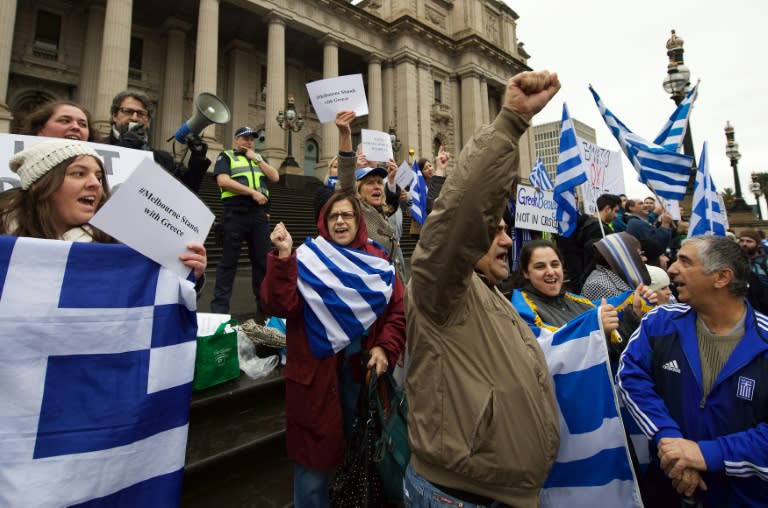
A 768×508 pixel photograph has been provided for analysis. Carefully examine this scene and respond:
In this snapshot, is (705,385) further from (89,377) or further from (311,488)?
(89,377)

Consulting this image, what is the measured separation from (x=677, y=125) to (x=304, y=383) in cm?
572

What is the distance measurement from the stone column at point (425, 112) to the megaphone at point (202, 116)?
22.6 m

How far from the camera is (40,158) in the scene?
1.55 meters

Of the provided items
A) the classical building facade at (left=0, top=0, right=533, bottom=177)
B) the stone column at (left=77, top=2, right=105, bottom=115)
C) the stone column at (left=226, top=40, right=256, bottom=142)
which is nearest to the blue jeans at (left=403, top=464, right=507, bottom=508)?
the classical building facade at (left=0, top=0, right=533, bottom=177)

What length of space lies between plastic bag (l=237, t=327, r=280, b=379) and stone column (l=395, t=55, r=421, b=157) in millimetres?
23213

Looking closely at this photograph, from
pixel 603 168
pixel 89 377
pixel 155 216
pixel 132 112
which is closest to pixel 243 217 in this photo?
pixel 132 112

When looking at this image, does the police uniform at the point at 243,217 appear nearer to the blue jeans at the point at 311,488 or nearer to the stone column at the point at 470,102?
the blue jeans at the point at 311,488

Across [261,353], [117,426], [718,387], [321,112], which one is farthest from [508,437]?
[321,112]

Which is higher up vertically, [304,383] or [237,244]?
[237,244]

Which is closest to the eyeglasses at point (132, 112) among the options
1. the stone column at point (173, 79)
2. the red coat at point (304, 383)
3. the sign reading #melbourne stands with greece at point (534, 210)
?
the red coat at point (304, 383)

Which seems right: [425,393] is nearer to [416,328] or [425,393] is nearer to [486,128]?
[416,328]

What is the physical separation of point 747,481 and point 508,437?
1.29 metres

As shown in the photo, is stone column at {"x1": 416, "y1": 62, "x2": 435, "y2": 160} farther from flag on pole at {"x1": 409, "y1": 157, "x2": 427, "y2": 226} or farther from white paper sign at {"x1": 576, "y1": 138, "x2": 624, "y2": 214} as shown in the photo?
flag on pole at {"x1": 409, "y1": 157, "x2": 427, "y2": 226}

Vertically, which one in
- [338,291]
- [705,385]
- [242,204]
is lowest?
[705,385]
